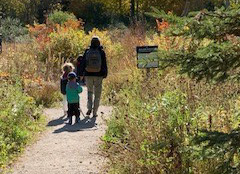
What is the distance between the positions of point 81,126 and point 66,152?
6.90ft

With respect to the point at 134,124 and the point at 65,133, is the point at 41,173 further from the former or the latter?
the point at 65,133

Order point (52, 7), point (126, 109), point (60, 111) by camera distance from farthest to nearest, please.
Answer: point (52, 7)
point (60, 111)
point (126, 109)

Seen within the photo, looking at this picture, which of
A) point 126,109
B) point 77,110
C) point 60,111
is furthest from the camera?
point 60,111

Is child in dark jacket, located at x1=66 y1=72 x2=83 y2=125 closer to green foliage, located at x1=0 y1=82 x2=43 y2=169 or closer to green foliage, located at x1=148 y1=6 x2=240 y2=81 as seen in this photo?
green foliage, located at x1=0 y1=82 x2=43 y2=169

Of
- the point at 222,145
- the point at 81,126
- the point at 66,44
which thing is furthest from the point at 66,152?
the point at 66,44

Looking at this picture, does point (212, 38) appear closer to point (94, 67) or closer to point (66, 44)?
point (94, 67)

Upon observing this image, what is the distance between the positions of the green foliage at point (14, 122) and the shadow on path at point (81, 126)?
47cm

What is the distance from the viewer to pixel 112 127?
24.6 feet

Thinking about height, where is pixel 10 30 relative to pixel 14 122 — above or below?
above

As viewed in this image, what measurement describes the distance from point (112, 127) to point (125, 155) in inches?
75.7

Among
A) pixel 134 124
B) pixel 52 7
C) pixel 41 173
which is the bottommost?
pixel 41 173

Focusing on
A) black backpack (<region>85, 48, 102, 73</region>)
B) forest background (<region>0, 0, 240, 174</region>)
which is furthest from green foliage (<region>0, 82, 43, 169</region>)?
black backpack (<region>85, 48, 102, 73</region>)

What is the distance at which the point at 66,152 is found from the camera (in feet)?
23.9

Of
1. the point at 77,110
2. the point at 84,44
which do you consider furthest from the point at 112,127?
the point at 84,44
